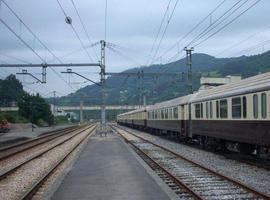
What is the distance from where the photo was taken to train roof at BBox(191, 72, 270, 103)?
1769 centimetres

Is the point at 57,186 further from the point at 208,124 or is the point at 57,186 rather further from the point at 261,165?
the point at 208,124

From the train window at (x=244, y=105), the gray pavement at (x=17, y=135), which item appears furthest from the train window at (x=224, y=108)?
the gray pavement at (x=17, y=135)

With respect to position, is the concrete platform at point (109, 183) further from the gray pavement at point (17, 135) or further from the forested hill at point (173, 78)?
the forested hill at point (173, 78)

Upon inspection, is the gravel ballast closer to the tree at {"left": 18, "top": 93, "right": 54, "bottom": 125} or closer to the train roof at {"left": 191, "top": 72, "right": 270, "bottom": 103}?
the train roof at {"left": 191, "top": 72, "right": 270, "bottom": 103}

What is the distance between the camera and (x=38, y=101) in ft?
355

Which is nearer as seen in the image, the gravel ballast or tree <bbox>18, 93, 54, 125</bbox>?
the gravel ballast

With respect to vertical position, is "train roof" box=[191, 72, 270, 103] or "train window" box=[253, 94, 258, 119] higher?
"train roof" box=[191, 72, 270, 103]

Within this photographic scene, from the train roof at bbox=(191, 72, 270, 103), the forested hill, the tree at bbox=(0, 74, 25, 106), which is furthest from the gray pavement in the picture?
the tree at bbox=(0, 74, 25, 106)

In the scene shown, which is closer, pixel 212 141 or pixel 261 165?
pixel 261 165

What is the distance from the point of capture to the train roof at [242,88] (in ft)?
58.0

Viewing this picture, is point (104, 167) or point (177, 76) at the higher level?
point (177, 76)

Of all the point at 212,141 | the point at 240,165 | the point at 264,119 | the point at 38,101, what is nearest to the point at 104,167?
the point at 240,165

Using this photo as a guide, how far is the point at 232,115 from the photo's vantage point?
70.3 feet

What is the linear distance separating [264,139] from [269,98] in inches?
58.5
